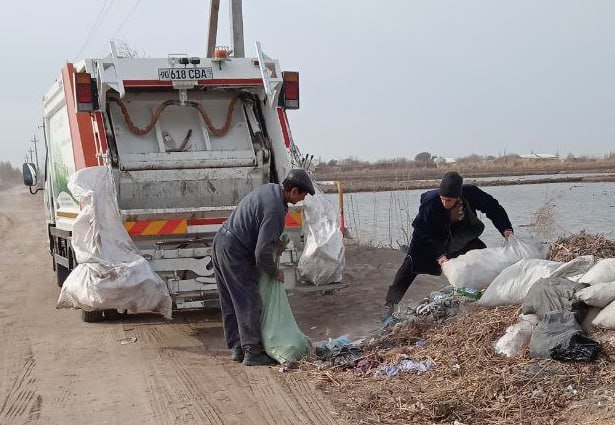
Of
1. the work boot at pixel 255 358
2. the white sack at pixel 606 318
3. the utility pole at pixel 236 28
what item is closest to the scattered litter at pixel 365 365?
the work boot at pixel 255 358

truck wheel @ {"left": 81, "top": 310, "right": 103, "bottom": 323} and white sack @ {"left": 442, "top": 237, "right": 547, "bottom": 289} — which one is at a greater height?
white sack @ {"left": 442, "top": 237, "right": 547, "bottom": 289}

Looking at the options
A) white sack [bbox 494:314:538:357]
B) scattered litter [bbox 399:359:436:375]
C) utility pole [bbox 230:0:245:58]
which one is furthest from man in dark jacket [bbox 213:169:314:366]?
utility pole [bbox 230:0:245:58]

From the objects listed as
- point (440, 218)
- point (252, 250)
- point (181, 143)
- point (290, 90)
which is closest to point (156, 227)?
point (181, 143)

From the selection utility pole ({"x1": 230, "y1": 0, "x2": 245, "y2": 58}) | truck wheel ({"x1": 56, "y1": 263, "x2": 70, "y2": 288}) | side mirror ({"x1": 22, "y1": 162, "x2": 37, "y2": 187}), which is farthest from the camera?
utility pole ({"x1": 230, "y1": 0, "x2": 245, "y2": 58})

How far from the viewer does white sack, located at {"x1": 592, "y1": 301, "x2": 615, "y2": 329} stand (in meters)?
4.69

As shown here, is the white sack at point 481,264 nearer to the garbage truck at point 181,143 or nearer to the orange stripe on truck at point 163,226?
the garbage truck at point 181,143

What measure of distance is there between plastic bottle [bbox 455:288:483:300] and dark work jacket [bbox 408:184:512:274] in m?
0.51

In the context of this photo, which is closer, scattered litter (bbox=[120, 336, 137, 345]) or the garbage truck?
scattered litter (bbox=[120, 336, 137, 345])

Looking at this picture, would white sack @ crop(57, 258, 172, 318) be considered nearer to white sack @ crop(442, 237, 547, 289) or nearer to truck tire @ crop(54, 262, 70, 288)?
white sack @ crop(442, 237, 547, 289)

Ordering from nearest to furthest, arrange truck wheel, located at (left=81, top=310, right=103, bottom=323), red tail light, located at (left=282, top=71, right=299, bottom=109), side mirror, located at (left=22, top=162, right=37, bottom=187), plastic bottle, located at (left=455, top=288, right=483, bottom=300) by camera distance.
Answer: plastic bottle, located at (left=455, top=288, right=483, bottom=300) < truck wheel, located at (left=81, top=310, right=103, bottom=323) < red tail light, located at (left=282, top=71, right=299, bottom=109) < side mirror, located at (left=22, top=162, right=37, bottom=187)

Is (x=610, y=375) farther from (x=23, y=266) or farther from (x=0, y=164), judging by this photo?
(x=0, y=164)

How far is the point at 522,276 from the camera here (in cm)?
556

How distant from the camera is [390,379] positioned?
4992mm

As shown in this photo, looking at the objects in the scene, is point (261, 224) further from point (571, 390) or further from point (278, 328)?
point (571, 390)
